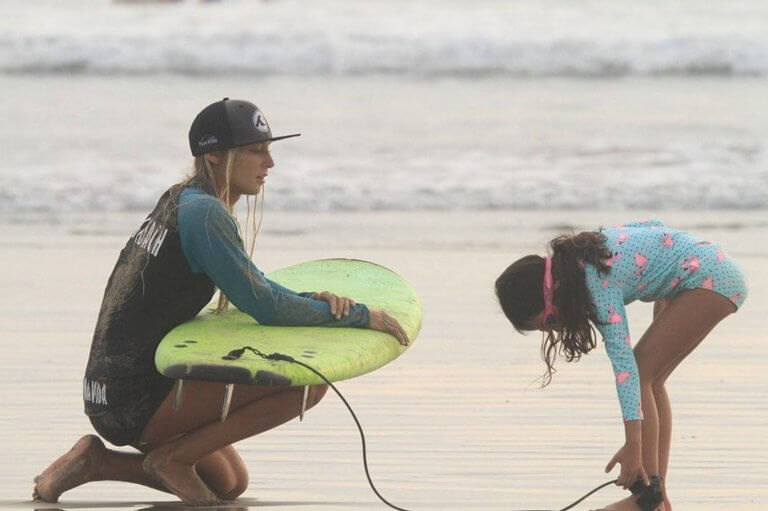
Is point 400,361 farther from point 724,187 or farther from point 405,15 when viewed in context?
point 405,15

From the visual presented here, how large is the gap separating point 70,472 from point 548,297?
4.71 feet

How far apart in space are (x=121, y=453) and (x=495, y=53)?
19.1 metres

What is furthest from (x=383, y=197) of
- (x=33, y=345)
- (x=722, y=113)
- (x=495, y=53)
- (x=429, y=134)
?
(x=495, y=53)

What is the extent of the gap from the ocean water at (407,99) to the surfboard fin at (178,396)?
7503mm

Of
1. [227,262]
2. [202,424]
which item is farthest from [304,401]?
[227,262]

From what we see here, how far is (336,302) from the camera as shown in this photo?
423cm

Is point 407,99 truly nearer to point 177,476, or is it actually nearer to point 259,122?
point 259,122

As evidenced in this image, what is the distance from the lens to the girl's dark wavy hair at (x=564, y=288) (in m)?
3.93

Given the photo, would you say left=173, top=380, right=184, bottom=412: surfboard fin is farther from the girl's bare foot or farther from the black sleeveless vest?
the girl's bare foot

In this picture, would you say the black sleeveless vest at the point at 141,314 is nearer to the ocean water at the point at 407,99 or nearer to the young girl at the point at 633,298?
the young girl at the point at 633,298

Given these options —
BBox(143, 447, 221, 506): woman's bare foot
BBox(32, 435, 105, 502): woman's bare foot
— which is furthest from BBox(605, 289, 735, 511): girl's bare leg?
BBox(32, 435, 105, 502): woman's bare foot

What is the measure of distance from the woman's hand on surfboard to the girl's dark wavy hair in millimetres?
364

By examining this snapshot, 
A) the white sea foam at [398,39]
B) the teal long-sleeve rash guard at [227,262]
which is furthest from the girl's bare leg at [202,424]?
the white sea foam at [398,39]

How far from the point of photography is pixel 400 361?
20.1 ft
